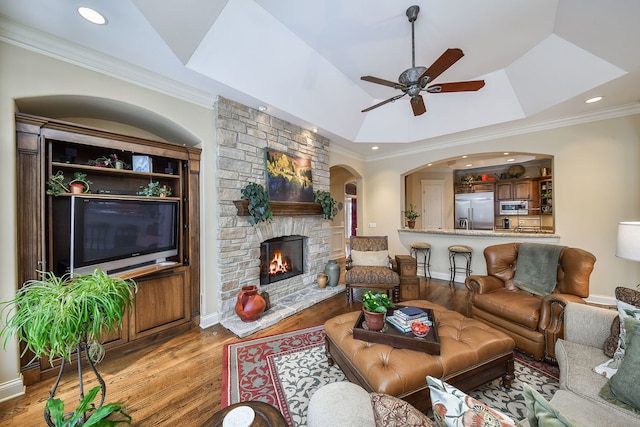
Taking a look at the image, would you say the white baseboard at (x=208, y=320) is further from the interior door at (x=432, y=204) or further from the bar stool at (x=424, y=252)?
the interior door at (x=432, y=204)

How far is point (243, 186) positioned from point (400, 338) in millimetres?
2628

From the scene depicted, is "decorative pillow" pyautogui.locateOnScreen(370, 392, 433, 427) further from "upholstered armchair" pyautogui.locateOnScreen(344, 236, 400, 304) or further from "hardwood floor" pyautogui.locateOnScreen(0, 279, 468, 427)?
"upholstered armchair" pyautogui.locateOnScreen(344, 236, 400, 304)

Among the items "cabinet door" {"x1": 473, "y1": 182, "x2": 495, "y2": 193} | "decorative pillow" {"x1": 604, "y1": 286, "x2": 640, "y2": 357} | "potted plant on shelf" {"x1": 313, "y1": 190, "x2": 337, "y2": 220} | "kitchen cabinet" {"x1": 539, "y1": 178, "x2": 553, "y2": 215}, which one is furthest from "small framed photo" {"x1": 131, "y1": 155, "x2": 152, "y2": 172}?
"kitchen cabinet" {"x1": 539, "y1": 178, "x2": 553, "y2": 215}

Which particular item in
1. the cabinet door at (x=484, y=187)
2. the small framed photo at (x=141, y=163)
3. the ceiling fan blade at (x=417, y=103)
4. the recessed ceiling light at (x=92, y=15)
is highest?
the recessed ceiling light at (x=92, y=15)

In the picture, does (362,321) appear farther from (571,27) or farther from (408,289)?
(571,27)

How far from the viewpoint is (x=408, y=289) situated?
3.70 metres

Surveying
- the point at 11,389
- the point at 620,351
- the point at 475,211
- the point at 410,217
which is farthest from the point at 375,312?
the point at 475,211

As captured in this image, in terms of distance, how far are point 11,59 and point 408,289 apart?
16.3 feet

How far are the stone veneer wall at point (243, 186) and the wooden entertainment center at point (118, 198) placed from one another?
33 centimetres

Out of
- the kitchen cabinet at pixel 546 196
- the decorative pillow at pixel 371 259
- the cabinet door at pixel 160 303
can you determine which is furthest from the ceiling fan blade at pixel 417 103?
the kitchen cabinet at pixel 546 196

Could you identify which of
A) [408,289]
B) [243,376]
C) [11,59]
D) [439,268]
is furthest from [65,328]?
[439,268]

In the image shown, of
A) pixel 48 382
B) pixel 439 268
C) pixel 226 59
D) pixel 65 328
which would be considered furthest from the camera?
pixel 439 268

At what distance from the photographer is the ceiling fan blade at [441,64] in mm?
2021

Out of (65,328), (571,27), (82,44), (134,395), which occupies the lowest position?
(134,395)
